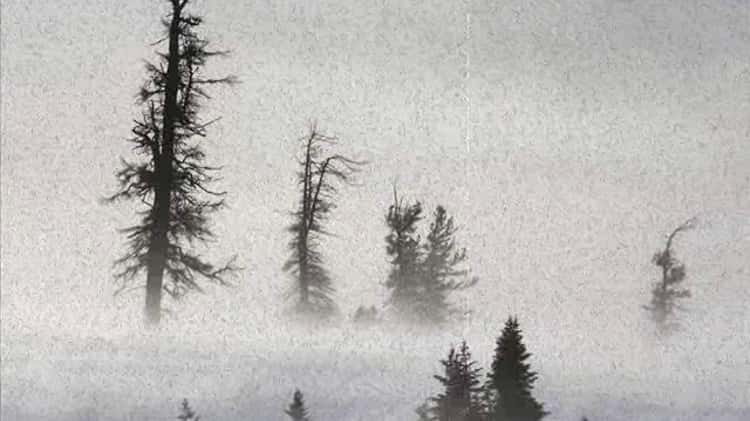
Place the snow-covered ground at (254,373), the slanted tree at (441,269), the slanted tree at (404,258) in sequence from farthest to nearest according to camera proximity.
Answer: the slanted tree at (441,269) < the slanted tree at (404,258) < the snow-covered ground at (254,373)

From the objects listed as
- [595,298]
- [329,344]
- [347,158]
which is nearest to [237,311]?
[329,344]

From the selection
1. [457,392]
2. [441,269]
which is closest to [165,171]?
[457,392]

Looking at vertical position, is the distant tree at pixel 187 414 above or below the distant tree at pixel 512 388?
below

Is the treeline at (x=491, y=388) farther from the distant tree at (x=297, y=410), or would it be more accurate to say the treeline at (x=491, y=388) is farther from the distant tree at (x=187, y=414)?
the distant tree at (x=187, y=414)

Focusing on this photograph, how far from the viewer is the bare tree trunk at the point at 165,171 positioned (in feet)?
78.1

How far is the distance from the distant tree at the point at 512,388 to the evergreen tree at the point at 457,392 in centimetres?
54

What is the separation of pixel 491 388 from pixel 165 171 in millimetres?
9678

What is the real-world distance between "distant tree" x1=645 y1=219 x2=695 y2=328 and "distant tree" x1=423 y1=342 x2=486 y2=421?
14260 mm

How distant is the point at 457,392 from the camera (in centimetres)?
2330

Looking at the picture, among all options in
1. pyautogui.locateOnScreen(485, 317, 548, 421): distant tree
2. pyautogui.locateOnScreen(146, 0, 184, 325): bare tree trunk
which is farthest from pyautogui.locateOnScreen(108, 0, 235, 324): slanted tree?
pyautogui.locateOnScreen(485, 317, 548, 421): distant tree

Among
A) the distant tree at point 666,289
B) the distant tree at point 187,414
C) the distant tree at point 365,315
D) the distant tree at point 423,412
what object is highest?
the distant tree at point 666,289

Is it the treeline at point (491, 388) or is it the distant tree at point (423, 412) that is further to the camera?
the distant tree at point (423, 412)

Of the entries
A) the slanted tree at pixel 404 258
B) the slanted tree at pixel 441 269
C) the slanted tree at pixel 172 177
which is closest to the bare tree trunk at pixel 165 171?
the slanted tree at pixel 172 177

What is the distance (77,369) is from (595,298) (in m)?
16.9
